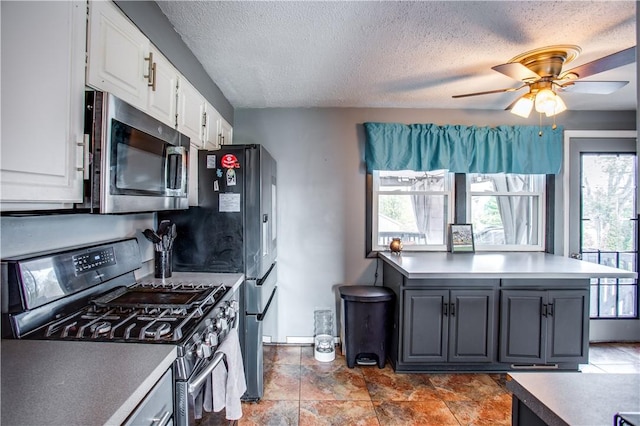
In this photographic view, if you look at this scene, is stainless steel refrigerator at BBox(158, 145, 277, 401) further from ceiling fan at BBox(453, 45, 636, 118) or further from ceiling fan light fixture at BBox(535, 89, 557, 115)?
ceiling fan light fixture at BBox(535, 89, 557, 115)

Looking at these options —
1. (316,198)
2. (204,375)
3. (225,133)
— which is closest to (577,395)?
(204,375)

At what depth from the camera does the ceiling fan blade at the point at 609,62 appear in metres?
1.66

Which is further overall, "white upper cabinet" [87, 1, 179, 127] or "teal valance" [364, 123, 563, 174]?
"teal valance" [364, 123, 563, 174]

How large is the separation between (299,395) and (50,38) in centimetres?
237

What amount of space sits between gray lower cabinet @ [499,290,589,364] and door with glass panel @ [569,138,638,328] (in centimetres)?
97

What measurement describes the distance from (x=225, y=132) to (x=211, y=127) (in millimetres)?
450

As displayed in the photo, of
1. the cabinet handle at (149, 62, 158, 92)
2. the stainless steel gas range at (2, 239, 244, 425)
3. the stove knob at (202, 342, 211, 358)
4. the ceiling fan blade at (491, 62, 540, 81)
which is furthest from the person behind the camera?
the ceiling fan blade at (491, 62, 540, 81)

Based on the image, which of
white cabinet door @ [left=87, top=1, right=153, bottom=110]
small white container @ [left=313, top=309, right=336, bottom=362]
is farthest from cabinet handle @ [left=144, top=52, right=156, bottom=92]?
small white container @ [left=313, top=309, right=336, bottom=362]

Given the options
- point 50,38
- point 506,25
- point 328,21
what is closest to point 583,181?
point 506,25

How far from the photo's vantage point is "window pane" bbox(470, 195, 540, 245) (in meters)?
3.37

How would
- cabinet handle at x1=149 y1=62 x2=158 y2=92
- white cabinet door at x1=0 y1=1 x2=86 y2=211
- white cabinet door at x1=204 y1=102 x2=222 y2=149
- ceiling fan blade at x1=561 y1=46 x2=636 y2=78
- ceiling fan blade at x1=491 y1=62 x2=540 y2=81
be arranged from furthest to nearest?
white cabinet door at x1=204 y1=102 x2=222 y2=149, ceiling fan blade at x1=491 y1=62 x2=540 y2=81, ceiling fan blade at x1=561 y1=46 x2=636 y2=78, cabinet handle at x1=149 y1=62 x2=158 y2=92, white cabinet door at x1=0 y1=1 x2=86 y2=211

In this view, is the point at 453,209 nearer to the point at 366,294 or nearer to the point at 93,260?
the point at 366,294

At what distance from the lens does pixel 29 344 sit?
3.40 feet

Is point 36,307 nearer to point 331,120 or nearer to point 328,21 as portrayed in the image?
point 328,21
